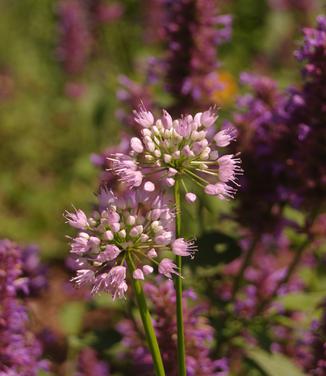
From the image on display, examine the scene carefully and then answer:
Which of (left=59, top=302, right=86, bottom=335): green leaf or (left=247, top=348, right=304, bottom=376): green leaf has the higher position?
(left=59, top=302, right=86, bottom=335): green leaf

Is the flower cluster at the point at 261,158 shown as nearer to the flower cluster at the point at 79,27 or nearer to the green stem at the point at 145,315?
the green stem at the point at 145,315

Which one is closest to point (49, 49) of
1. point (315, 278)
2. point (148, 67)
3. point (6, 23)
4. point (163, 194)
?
point (6, 23)

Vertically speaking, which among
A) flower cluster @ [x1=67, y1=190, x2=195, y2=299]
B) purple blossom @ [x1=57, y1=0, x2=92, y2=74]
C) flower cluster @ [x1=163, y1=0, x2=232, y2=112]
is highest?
purple blossom @ [x1=57, y1=0, x2=92, y2=74]

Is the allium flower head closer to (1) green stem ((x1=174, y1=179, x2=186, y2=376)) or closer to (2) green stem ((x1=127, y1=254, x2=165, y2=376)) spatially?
(1) green stem ((x1=174, y1=179, x2=186, y2=376))

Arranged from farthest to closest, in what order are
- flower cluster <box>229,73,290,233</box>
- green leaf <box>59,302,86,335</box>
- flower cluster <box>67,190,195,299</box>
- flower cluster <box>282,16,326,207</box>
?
1. green leaf <box>59,302,86,335</box>
2. flower cluster <box>229,73,290,233</box>
3. flower cluster <box>282,16,326,207</box>
4. flower cluster <box>67,190,195,299</box>

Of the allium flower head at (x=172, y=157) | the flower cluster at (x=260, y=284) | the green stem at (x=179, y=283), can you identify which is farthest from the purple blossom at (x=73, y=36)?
the green stem at (x=179, y=283)

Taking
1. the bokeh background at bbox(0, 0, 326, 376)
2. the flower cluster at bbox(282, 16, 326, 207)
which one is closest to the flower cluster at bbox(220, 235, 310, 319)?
the bokeh background at bbox(0, 0, 326, 376)
